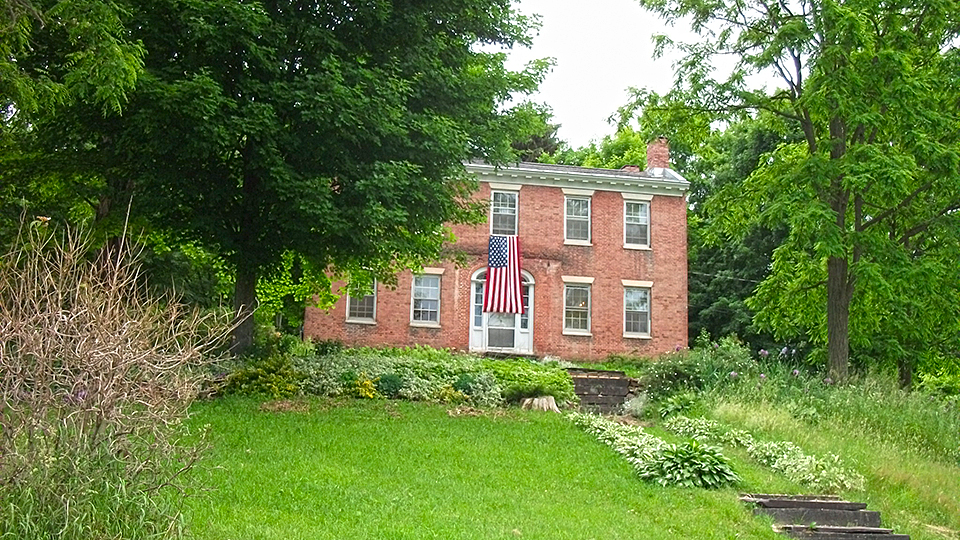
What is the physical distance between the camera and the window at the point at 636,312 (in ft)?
85.2

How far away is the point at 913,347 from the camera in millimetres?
21547

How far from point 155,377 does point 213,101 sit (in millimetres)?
6920

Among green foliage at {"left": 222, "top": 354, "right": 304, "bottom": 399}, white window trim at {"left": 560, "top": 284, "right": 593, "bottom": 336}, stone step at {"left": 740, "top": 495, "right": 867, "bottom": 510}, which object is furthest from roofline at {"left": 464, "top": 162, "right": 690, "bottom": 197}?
stone step at {"left": 740, "top": 495, "right": 867, "bottom": 510}

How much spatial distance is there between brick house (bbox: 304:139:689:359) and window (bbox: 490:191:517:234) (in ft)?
0.09

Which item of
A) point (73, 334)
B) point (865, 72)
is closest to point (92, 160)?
point (73, 334)

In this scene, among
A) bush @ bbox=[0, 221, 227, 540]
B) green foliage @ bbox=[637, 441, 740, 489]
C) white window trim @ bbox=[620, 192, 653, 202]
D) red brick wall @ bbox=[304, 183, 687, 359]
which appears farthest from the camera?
white window trim @ bbox=[620, 192, 653, 202]

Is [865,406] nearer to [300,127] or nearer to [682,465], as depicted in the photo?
[682,465]

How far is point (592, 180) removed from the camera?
26.0 meters

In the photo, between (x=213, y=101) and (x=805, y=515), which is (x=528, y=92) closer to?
(x=213, y=101)

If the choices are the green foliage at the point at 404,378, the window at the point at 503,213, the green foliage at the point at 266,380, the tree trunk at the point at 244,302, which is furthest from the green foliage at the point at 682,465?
the window at the point at 503,213

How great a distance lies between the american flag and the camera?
2227 cm

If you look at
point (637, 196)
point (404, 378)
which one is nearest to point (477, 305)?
point (637, 196)

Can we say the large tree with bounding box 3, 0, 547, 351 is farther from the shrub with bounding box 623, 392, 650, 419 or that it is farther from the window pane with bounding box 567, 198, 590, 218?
the window pane with bounding box 567, 198, 590, 218

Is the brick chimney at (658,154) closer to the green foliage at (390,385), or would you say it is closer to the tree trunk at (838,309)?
the tree trunk at (838,309)
